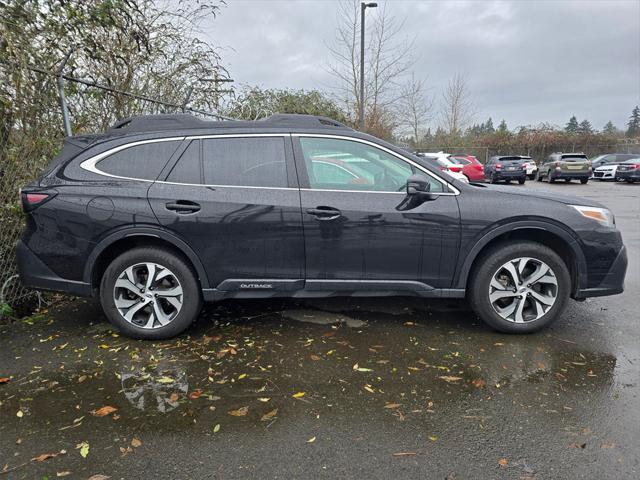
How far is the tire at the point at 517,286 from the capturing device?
3592 mm

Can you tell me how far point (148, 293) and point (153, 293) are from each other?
41mm

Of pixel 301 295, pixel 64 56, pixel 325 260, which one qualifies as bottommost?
pixel 301 295

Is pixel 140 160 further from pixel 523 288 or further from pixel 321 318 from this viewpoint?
pixel 523 288

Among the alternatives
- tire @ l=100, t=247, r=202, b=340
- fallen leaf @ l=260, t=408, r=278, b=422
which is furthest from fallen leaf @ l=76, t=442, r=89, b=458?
tire @ l=100, t=247, r=202, b=340

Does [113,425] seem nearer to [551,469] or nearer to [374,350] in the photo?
[374,350]

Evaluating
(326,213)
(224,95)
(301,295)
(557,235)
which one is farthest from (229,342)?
(224,95)

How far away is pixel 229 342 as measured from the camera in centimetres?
362

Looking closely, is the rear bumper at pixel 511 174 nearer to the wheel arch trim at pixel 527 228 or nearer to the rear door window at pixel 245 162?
the wheel arch trim at pixel 527 228

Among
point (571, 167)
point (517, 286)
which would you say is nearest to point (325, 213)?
point (517, 286)

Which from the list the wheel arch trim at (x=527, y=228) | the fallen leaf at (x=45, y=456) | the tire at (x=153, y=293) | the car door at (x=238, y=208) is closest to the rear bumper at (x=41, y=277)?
the tire at (x=153, y=293)

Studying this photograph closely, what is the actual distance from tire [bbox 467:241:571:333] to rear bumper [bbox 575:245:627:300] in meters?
0.17

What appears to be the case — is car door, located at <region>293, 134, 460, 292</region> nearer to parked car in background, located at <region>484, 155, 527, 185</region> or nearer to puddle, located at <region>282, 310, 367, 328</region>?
puddle, located at <region>282, 310, 367, 328</region>

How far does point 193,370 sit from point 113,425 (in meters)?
0.69

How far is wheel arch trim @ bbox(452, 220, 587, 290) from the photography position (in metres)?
3.55
